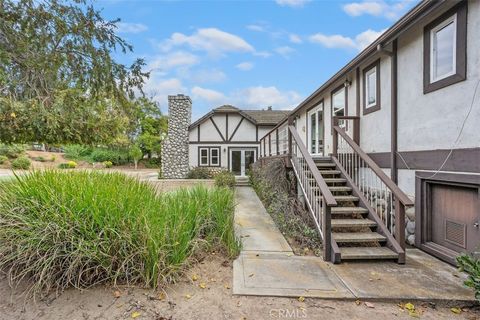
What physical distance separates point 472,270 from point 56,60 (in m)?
6.00

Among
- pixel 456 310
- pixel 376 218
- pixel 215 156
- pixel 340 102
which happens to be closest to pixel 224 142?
pixel 215 156

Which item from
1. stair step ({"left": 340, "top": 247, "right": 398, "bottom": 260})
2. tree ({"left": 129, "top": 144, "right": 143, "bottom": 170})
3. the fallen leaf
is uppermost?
tree ({"left": 129, "top": 144, "right": 143, "bottom": 170})

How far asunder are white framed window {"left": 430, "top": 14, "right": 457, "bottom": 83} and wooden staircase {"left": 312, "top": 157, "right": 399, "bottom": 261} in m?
2.58

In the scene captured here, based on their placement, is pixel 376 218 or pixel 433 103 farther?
pixel 376 218

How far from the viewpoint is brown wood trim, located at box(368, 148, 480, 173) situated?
12.5 ft

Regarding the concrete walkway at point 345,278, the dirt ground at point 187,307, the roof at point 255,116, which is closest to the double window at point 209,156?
the roof at point 255,116

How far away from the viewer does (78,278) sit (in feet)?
10.6

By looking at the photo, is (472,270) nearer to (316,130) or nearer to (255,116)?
(316,130)

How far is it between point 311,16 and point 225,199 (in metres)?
6.43

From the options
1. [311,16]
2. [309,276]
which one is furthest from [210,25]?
[309,276]

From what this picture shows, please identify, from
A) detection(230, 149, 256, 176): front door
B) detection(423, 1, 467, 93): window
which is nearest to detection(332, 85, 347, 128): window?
detection(423, 1, 467, 93): window

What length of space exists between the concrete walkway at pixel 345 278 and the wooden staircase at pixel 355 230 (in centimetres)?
15

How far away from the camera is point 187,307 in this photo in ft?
9.94

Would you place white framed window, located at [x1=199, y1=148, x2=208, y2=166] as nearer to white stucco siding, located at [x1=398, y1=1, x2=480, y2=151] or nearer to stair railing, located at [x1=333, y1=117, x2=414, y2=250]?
stair railing, located at [x1=333, y1=117, x2=414, y2=250]
